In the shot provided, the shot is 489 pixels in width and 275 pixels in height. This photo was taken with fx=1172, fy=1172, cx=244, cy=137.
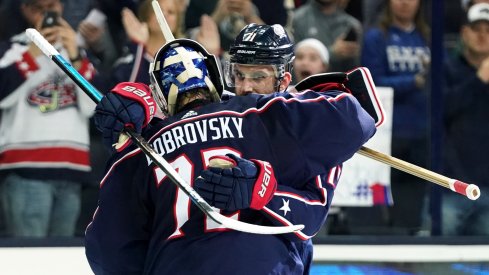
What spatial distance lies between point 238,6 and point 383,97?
0.81 metres

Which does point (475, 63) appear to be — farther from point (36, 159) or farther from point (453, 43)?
point (36, 159)

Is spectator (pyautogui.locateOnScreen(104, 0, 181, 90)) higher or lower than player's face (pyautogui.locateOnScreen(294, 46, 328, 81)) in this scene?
higher

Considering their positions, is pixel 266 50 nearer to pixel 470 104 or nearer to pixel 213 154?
pixel 213 154

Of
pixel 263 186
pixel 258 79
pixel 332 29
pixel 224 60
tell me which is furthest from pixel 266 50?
pixel 332 29

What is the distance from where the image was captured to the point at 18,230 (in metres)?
5.23

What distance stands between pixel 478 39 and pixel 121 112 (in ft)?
10.3

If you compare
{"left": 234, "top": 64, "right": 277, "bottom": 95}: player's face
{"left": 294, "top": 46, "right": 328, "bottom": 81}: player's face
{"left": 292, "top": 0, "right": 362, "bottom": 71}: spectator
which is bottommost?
{"left": 294, "top": 46, "right": 328, "bottom": 81}: player's face

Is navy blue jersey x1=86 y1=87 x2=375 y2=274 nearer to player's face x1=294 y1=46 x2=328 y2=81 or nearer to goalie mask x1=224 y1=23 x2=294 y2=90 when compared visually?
goalie mask x1=224 y1=23 x2=294 y2=90

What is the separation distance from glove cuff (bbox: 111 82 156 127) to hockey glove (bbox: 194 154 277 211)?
0.26 m

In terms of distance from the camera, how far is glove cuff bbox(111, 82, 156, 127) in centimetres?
285

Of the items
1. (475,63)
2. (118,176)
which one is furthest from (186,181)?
(475,63)

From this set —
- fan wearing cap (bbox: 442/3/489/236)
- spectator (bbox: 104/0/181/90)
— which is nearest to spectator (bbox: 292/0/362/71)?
fan wearing cap (bbox: 442/3/489/236)

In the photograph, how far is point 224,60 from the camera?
5391mm

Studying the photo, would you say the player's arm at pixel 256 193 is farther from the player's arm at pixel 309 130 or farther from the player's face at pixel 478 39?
the player's face at pixel 478 39
